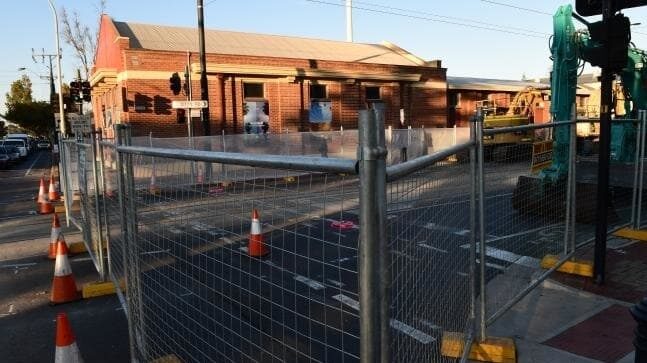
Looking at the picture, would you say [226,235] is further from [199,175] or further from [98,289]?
[98,289]

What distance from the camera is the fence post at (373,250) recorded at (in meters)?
1.66

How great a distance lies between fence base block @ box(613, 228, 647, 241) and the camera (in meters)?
7.58

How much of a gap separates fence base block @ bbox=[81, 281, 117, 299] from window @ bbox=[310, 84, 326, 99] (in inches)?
868

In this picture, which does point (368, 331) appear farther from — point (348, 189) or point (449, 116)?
point (449, 116)

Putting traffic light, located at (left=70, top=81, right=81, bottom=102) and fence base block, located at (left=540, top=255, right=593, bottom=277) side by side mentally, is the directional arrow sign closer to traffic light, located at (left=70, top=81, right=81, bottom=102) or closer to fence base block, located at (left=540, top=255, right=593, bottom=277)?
traffic light, located at (left=70, top=81, right=81, bottom=102)

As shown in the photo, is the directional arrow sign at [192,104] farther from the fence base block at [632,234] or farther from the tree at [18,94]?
the tree at [18,94]

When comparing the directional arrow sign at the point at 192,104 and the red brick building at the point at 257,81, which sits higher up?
the red brick building at the point at 257,81

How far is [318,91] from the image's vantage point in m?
27.8

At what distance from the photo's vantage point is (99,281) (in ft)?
21.6

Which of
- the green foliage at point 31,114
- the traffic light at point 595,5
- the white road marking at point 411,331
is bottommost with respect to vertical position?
the white road marking at point 411,331

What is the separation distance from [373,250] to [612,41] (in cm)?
498

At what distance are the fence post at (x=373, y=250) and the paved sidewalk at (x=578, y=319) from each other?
2.83 metres

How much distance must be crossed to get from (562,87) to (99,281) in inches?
346

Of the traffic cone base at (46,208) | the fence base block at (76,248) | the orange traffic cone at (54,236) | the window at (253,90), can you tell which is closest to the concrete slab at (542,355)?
the orange traffic cone at (54,236)
